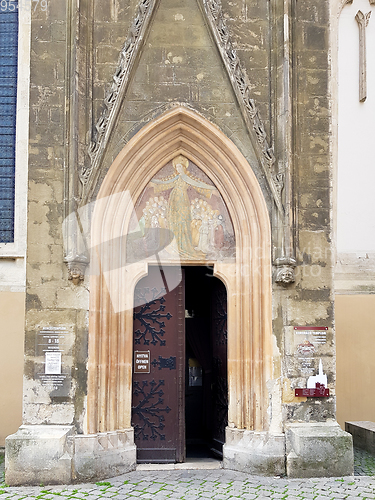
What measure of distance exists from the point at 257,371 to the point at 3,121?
5.81m

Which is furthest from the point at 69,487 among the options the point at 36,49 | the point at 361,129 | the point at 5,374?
the point at 361,129

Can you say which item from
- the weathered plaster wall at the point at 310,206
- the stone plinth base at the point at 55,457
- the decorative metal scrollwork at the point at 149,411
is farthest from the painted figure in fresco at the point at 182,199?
the stone plinth base at the point at 55,457

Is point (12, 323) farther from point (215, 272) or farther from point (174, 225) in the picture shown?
point (215, 272)

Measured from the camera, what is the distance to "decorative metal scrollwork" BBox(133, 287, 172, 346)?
8188 mm

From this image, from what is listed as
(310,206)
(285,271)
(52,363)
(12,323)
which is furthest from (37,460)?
(310,206)

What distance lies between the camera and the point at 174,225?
816cm

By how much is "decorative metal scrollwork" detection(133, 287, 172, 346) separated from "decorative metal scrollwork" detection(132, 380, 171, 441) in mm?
576

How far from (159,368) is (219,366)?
927mm

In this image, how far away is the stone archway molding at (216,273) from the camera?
7.53 m

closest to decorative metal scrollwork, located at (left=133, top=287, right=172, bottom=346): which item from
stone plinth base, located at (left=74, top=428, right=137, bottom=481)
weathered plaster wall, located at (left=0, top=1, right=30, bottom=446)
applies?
stone plinth base, located at (left=74, top=428, right=137, bottom=481)

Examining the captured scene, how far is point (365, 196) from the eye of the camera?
34.8 feet

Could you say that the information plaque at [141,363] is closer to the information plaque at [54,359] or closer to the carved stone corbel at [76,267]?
the information plaque at [54,359]

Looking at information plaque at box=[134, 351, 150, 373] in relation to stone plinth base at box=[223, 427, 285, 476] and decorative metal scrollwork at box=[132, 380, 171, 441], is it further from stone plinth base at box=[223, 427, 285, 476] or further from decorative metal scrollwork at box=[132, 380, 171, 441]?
stone plinth base at box=[223, 427, 285, 476]

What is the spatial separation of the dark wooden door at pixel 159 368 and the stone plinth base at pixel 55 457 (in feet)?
2.55
